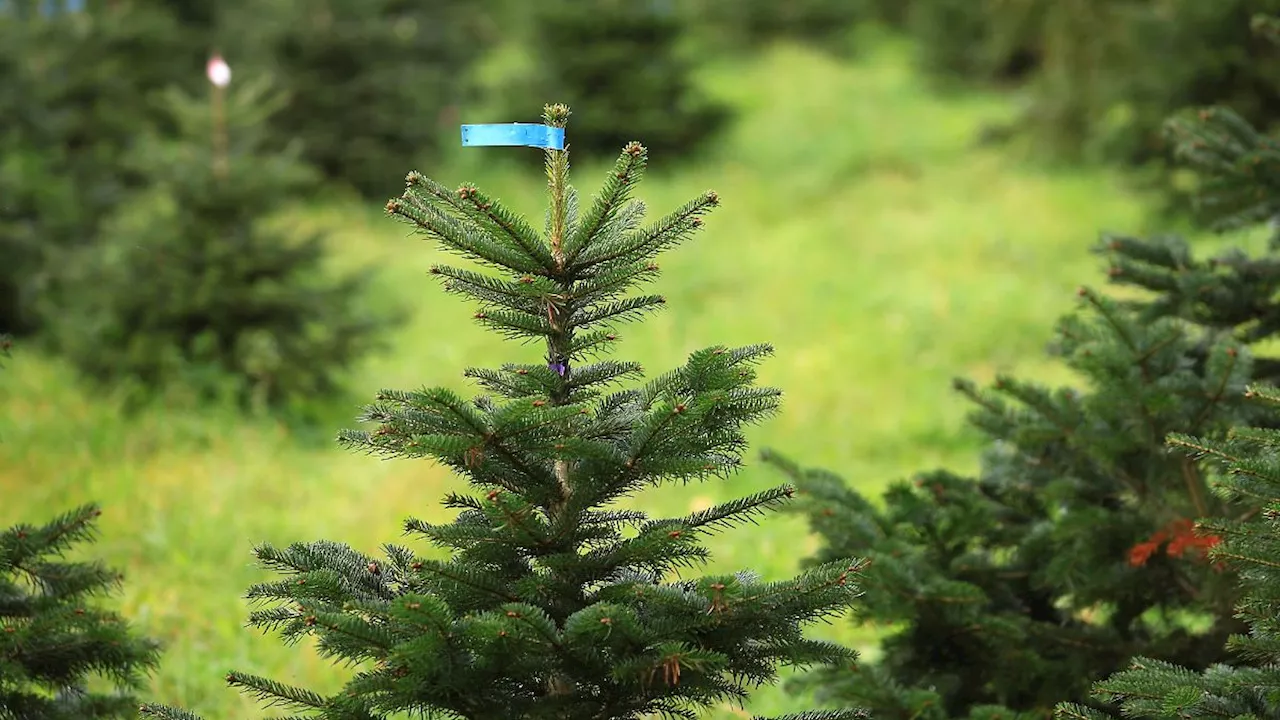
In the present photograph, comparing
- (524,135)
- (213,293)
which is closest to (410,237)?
(213,293)

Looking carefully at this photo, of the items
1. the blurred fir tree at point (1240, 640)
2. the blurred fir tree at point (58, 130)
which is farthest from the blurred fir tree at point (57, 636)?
the blurred fir tree at point (58, 130)

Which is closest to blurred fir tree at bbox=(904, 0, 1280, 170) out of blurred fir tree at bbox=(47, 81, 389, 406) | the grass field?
the grass field

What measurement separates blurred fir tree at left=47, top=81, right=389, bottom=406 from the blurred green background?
0.02 metres

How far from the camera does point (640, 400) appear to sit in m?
3.01

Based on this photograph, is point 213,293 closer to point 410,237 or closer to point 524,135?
point 410,237

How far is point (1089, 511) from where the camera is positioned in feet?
12.7

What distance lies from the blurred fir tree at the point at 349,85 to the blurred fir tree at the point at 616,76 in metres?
1.10

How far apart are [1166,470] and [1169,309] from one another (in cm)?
57

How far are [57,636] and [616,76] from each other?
38.3 feet

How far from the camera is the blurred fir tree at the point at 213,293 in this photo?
845 cm

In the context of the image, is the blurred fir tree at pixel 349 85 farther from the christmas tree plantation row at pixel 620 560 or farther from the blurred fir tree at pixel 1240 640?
the blurred fir tree at pixel 1240 640

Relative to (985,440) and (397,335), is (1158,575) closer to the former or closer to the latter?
(985,440)

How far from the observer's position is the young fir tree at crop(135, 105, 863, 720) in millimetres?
2678

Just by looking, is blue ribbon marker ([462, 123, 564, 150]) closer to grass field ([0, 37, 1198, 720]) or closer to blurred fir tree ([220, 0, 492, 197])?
grass field ([0, 37, 1198, 720])
